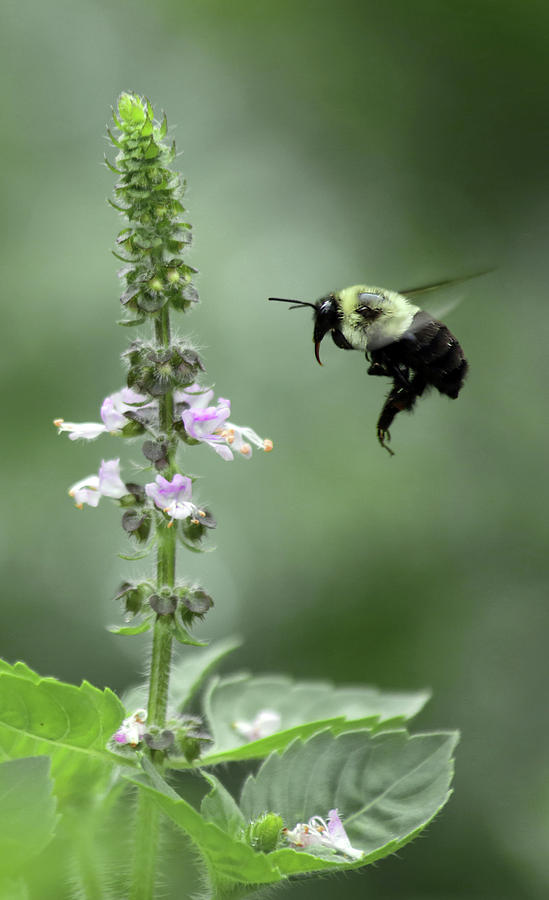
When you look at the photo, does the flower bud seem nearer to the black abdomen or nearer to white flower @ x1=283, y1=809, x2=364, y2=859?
white flower @ x1=283, y1=809, x2=364, y2=859

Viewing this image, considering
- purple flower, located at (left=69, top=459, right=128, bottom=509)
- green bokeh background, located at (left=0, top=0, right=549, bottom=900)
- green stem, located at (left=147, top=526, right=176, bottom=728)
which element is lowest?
green stem, located at (left=147, top=526, right=176, bottom=728)

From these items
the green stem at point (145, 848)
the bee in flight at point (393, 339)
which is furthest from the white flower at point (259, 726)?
the bee in flight at point (393, 339)


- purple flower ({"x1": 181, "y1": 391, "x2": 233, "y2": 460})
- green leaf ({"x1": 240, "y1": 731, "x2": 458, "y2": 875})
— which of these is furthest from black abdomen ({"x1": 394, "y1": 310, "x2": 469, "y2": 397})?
green leaf ({"x1": 240, "y1": 731, "x2": 458, "y2": 875})

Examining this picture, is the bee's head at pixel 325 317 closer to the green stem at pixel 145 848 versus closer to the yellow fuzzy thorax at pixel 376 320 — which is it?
the yellow fuzzy thorax at pixel 376 320

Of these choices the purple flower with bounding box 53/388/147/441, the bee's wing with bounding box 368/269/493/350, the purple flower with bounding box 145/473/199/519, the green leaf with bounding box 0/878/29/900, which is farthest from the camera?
the bee's wing with bounding box 368/269/493/350

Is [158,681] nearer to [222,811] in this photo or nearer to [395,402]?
[222,811]

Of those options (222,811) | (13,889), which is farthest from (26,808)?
(222,811)

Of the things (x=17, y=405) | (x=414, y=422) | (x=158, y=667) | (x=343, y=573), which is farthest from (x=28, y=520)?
(x=158, y=667)
